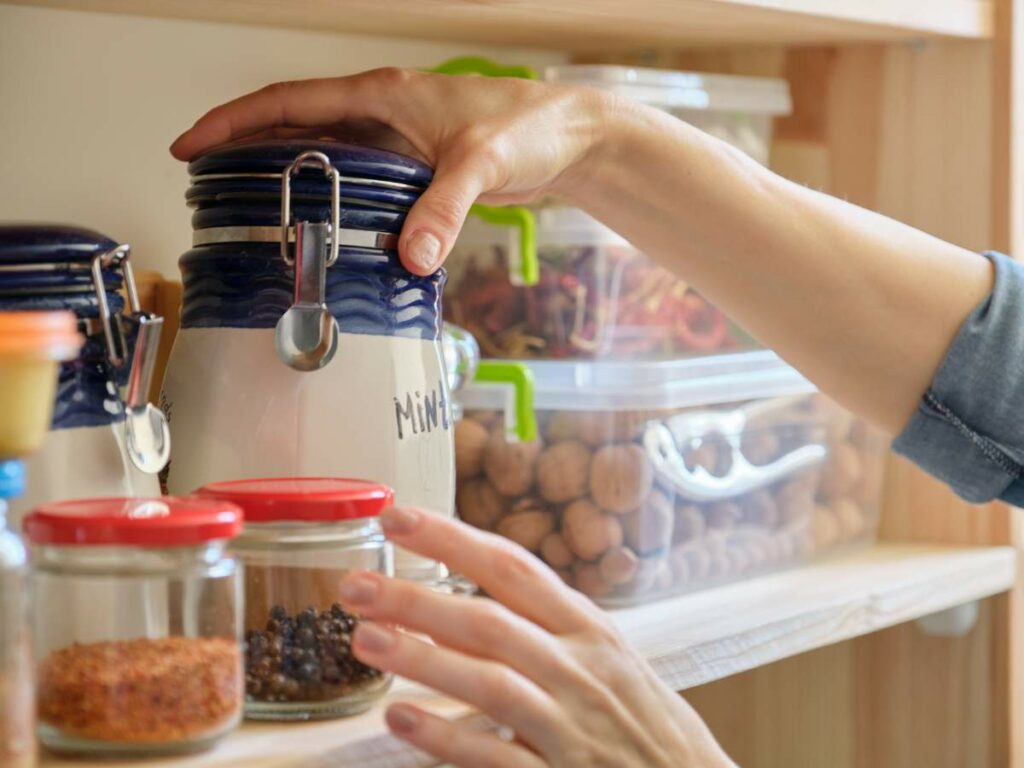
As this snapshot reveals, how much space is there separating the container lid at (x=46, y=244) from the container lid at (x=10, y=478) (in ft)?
0.35

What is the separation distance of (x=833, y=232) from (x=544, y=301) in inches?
8.2

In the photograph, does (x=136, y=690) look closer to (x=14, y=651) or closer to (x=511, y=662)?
(x=14, y=651)

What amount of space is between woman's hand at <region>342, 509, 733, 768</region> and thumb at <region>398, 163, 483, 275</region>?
148 millimetres

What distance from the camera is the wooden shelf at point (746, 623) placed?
59 cm

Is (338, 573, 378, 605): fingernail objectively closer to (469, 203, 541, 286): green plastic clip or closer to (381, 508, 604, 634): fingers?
(381, 508, 604, 634): fingers

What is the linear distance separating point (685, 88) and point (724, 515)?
0.33 metres

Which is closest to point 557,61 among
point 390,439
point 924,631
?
point 924,631

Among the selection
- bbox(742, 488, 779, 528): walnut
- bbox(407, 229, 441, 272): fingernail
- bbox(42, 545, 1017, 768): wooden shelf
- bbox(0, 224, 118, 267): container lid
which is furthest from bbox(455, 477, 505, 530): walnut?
bbox(0, 224, 118, 267): container lid

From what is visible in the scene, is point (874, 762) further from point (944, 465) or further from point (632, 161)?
point (632, 161)

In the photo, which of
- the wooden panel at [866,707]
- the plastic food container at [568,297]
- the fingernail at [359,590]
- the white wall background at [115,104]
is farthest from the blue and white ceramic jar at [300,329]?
the wooden panel at [866,707]

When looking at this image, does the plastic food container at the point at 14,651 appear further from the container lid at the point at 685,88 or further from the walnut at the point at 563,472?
the container lid at the point at 685,88

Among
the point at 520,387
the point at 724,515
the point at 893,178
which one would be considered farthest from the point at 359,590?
the point at 893,178

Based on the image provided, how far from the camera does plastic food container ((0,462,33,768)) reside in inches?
19.4

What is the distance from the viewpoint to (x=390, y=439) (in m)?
0.71
